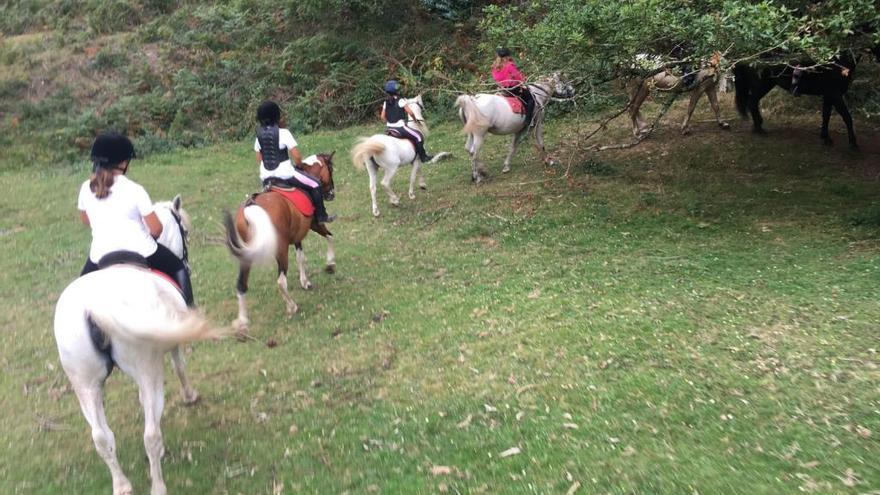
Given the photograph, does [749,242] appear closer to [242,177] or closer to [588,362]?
[588,362]

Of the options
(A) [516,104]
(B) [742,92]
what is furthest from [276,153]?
(B) [742,92]

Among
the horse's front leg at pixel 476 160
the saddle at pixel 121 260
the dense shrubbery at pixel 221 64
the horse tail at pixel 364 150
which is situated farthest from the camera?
the dense shrubbery at pixel 221 64

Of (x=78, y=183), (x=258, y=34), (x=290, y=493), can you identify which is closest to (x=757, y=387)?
(x=290, y=493)

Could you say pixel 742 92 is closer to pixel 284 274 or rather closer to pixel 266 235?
pixel 284 274

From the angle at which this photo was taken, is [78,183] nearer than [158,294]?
No

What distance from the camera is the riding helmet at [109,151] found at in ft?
14.0

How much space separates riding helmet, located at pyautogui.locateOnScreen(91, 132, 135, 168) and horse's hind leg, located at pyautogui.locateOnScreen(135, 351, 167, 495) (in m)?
1.47

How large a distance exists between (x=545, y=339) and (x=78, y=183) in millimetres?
12886

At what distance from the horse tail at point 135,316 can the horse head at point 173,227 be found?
1.51 m

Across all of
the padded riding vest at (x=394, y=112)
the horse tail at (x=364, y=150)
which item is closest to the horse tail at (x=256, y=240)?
the horse tail at (x=364, y=150)

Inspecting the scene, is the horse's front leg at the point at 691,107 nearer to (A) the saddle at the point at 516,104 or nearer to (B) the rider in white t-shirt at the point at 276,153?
(A) the saddle at the point at 516,104

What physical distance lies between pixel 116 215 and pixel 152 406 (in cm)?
140

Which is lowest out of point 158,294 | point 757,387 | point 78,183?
point 78,183

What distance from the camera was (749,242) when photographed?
27.4 feet
